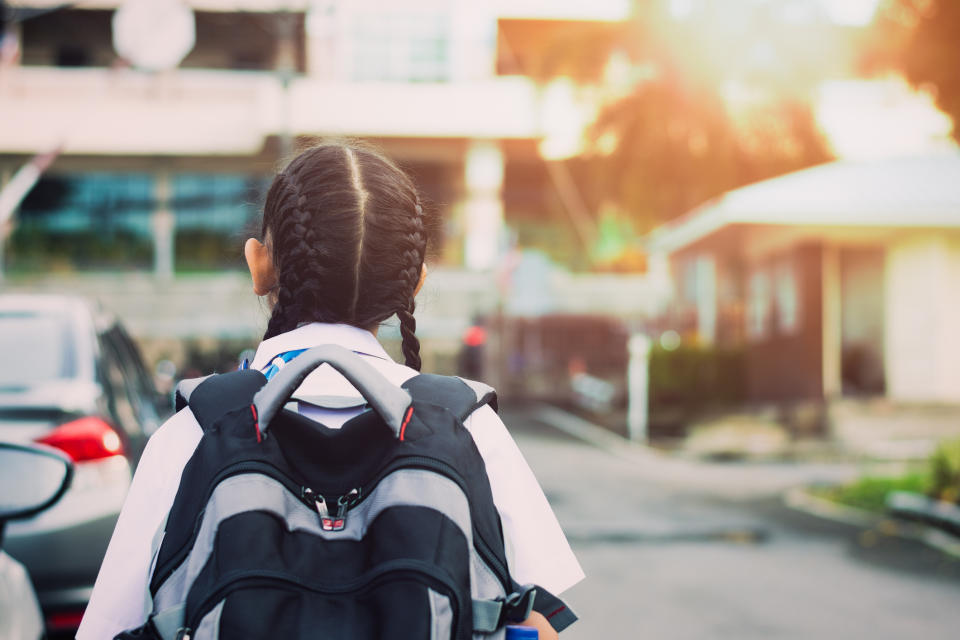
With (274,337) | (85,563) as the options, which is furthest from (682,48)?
(274,337)

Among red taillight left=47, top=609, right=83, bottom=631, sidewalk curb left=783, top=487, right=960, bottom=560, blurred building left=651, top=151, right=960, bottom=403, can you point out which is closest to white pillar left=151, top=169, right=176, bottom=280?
blurred building left=651, top=151, right=960, bottom=403

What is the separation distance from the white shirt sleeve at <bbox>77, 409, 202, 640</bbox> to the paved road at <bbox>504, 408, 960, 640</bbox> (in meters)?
4.22

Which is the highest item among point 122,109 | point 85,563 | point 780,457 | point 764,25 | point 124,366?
point 122,109

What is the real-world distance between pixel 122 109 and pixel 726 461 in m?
19.7

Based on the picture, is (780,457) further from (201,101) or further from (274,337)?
(201,101)

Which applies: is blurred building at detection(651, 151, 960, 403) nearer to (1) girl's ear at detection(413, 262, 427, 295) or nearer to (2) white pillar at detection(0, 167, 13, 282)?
(1) girl's ear at detection(413, 262, 427, 295)

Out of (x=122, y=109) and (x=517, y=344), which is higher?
(x=122, y=109)

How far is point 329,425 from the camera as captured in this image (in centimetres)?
160

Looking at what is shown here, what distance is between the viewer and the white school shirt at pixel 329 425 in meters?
1.64

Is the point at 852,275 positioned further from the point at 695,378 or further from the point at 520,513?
the point at 520,513

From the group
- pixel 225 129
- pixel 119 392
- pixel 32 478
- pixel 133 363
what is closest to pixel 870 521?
pixel 133 363

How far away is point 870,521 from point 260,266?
30.3 feet

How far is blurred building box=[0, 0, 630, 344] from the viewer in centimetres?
2814

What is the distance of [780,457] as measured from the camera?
51.9ft
